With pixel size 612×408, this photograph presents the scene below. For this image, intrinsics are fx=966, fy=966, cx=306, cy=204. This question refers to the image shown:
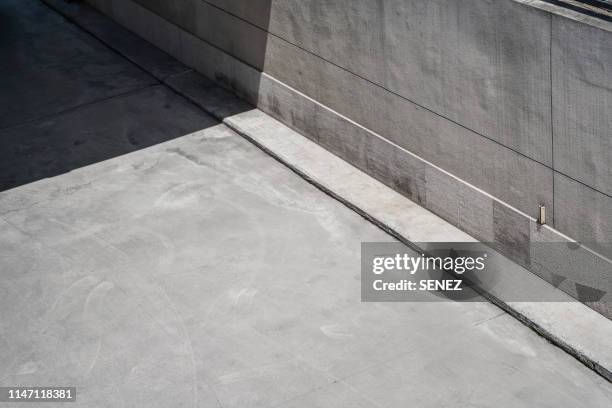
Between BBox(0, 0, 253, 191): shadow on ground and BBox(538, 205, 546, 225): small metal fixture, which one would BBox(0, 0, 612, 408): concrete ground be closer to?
BBox(0, 0, 253, 191): shadow on ground

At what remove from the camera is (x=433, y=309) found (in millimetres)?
10664

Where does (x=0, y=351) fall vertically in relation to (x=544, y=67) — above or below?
below

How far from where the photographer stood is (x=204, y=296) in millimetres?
11047

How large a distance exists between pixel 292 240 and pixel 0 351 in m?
3.66

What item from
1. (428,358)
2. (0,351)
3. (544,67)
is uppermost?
(544,67)

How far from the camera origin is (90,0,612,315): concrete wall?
9.67 meters

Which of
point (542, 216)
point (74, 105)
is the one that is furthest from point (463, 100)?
point (74, 105)

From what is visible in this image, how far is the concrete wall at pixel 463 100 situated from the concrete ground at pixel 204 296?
2.99 feet

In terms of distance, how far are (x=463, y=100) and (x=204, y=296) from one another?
146 inches

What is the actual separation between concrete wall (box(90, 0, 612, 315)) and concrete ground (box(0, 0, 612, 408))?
0.91 metres

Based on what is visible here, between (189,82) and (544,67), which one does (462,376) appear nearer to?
(544,67)

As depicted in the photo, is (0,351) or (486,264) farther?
(486,264)

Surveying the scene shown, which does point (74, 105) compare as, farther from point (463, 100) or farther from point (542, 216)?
point (542, 216)

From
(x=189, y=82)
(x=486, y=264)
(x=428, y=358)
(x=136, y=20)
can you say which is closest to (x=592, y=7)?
(x=486, y=264)
